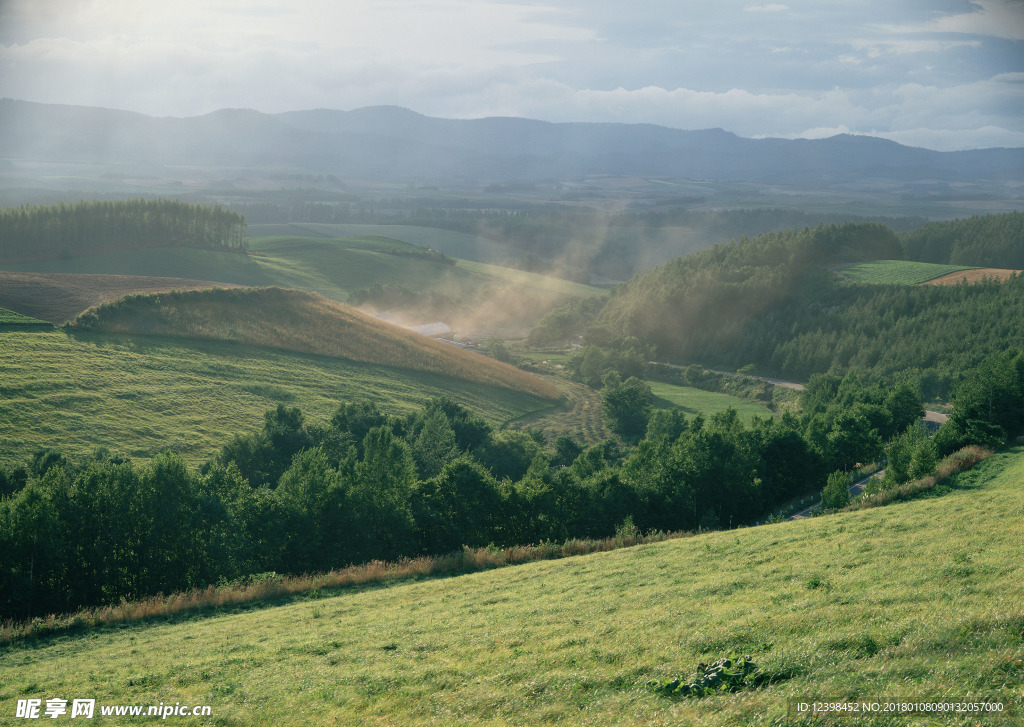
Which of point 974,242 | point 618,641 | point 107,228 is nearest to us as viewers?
point 618,641

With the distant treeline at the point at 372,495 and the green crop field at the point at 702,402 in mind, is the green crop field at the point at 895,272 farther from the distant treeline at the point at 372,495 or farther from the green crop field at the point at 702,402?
the distant treeline at the point at 372,495

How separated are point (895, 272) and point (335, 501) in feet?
469

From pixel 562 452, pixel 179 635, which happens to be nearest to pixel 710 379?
pixel 562 452

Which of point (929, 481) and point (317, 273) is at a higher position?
point (317, 273)

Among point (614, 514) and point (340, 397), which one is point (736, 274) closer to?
point (340, 397)

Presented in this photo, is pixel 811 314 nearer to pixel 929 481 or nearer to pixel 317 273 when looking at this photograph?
pixel 929 481

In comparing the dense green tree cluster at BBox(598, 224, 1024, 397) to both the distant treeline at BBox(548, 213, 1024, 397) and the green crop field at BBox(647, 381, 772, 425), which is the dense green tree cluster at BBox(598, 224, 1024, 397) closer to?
the distant treeline at BBox(548, 213, 1024, 397)

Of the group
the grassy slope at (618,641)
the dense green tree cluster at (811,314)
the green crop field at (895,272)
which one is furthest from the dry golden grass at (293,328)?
the green crop field at (895,272)

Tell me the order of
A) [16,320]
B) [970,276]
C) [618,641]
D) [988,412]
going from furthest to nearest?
[970,276]
[16,320]
[988,412]
[618,641]

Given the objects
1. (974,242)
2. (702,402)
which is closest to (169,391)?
(702,402)

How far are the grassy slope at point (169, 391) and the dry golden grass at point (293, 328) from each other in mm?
2204

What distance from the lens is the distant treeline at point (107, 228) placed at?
441 ft

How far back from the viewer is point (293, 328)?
9544 centimetres

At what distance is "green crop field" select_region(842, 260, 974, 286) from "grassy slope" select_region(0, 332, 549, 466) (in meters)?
89.0
